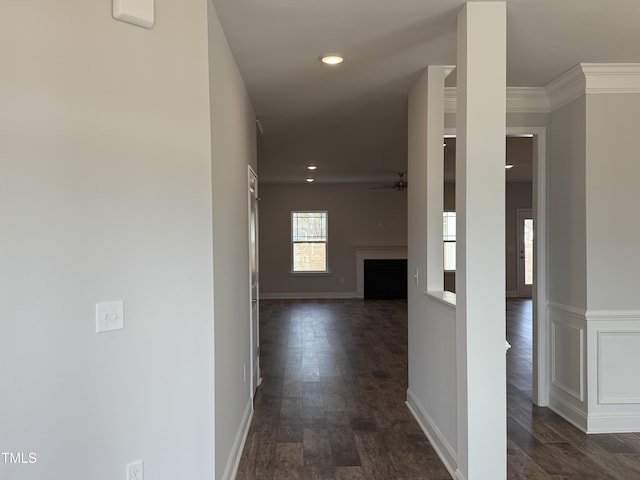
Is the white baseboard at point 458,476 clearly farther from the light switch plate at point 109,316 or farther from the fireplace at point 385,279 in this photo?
the fireplace at point 385,279

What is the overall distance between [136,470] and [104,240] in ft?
3.20

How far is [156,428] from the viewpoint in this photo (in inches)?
78.5

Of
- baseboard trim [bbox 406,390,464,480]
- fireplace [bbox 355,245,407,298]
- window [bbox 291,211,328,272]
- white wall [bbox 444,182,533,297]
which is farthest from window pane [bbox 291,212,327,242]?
baseboard trim [bbox 406,390,464,480]

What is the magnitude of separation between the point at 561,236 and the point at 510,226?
7.59 meters

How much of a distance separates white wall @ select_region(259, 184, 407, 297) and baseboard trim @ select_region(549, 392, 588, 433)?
7073 millimetres

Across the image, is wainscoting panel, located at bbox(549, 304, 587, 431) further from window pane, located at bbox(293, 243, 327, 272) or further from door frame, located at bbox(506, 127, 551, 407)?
window pane, located at bbox(293, 243, 327, 272)

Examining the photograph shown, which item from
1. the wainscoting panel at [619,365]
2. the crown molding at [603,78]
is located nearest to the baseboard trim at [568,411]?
the wainscoting panel at [619,365]

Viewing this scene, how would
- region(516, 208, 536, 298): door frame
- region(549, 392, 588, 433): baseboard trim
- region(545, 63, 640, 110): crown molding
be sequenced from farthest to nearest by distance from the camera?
region(516, 208, 536, 298): door frame, region(549, 392, 588, 433): baseboard trim, region(545, 63, 640, 110): crown molding

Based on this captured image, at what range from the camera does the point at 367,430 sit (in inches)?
132

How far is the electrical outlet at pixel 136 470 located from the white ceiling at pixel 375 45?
Result: 7.09 feet

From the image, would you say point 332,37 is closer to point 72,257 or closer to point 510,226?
point 72,257

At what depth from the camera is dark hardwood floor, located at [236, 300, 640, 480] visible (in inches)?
109

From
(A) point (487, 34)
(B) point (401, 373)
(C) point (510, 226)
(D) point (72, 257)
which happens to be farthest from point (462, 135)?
(C) point (510, 226)

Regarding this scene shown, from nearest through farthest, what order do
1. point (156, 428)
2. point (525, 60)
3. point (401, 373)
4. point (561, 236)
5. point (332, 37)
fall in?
point (156, 428), point (332, 37), point (525, 60), point (561, 236), point (401, 373)
